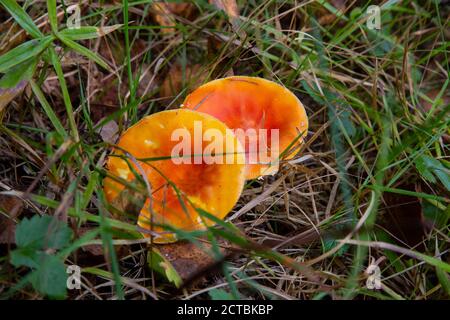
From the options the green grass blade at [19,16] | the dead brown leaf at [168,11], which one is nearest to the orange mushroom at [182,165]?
the green grass blade at [19,16]

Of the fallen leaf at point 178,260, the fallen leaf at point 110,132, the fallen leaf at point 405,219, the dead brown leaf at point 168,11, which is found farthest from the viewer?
the dead brown leaf at point 168,11

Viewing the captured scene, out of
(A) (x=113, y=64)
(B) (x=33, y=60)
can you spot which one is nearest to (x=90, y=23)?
(A) (x=113, y=64)

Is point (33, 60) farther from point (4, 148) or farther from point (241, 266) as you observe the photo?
point (241, 266)

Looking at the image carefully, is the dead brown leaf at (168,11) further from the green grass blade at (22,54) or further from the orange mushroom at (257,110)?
the green grass blade at (22,54)

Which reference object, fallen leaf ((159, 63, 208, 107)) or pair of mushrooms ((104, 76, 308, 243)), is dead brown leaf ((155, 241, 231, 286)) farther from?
fallen leaf ((159, 63, 208, 107))

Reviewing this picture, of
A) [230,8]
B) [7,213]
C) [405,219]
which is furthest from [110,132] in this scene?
[405,219]

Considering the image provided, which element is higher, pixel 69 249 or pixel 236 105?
pixel 236 105
